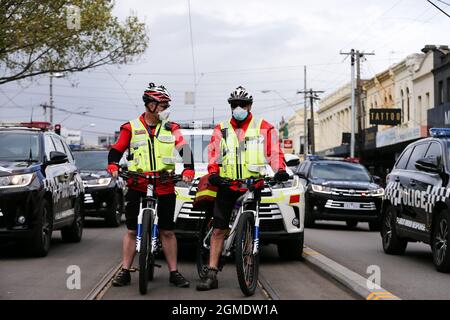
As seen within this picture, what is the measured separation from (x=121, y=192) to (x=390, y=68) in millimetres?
37840

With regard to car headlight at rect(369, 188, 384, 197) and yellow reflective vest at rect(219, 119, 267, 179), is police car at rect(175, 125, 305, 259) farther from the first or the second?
car headlight at rect(369, 188, 384, 197)

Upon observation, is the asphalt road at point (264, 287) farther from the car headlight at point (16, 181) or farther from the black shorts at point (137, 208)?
the car headlight at point (16, 181)

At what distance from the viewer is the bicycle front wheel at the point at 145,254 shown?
7.89 meters

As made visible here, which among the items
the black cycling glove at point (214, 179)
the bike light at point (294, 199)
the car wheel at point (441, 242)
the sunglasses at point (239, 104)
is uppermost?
the sunglasses at point (239, 104)

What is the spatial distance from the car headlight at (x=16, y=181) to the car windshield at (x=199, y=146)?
2.35 metres

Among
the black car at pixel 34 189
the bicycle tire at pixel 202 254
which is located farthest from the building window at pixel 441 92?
the bicycle tire at pixel 202 254

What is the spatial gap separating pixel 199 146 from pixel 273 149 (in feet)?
13.4

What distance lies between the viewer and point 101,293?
8172 mm

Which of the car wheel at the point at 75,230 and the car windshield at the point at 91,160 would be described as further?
the car windshield at the point at 91,160

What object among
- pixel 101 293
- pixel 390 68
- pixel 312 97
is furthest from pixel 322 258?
pixel 312 97

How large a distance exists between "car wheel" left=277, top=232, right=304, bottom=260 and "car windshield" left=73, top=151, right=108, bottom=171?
26.5 ft

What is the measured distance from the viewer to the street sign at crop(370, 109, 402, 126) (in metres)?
50.8

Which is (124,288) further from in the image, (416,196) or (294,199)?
(416,196)
